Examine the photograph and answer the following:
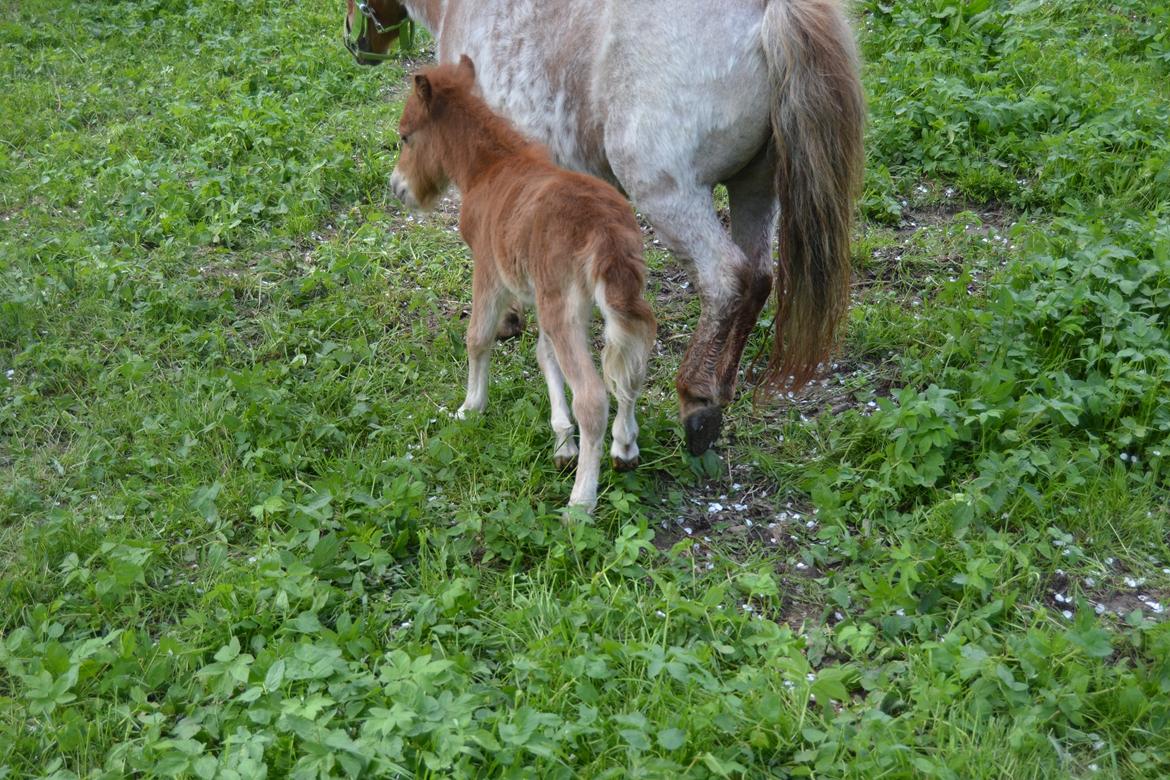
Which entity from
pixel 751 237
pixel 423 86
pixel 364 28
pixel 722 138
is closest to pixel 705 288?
pixel 751 237

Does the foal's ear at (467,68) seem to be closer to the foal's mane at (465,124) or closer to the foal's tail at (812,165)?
the foal's mane at (465,124)

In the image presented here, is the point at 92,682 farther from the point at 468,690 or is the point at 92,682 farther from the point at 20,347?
the point at 20,347

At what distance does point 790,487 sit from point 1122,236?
1.94 metres

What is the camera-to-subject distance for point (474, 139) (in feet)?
13.4

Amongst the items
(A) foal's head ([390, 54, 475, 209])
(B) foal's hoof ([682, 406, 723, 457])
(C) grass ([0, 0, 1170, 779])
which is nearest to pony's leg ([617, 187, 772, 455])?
(B) foal's hoof ([682, 406, 723, 457])

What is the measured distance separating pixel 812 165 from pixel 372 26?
3185 mm

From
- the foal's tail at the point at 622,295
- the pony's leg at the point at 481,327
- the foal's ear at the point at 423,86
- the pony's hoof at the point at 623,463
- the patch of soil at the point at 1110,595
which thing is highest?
the foal's ear at the point at 423,86

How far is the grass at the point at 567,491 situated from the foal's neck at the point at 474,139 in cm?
93

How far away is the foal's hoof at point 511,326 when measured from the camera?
4.94 m

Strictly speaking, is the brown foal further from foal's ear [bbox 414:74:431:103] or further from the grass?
the grass

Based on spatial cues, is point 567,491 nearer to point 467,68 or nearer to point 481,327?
point 481,327

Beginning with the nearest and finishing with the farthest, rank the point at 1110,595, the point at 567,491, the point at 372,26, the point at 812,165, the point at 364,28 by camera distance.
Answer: the point at 1110,595
the point at 812,165
the point at 567,491
the point at 364,28
the point at 372,26

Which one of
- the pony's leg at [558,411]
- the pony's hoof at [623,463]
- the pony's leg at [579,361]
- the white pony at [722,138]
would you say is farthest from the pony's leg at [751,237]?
the pony's leg at [579,361]

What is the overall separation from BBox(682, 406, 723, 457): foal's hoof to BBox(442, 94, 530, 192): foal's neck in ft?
3.91
